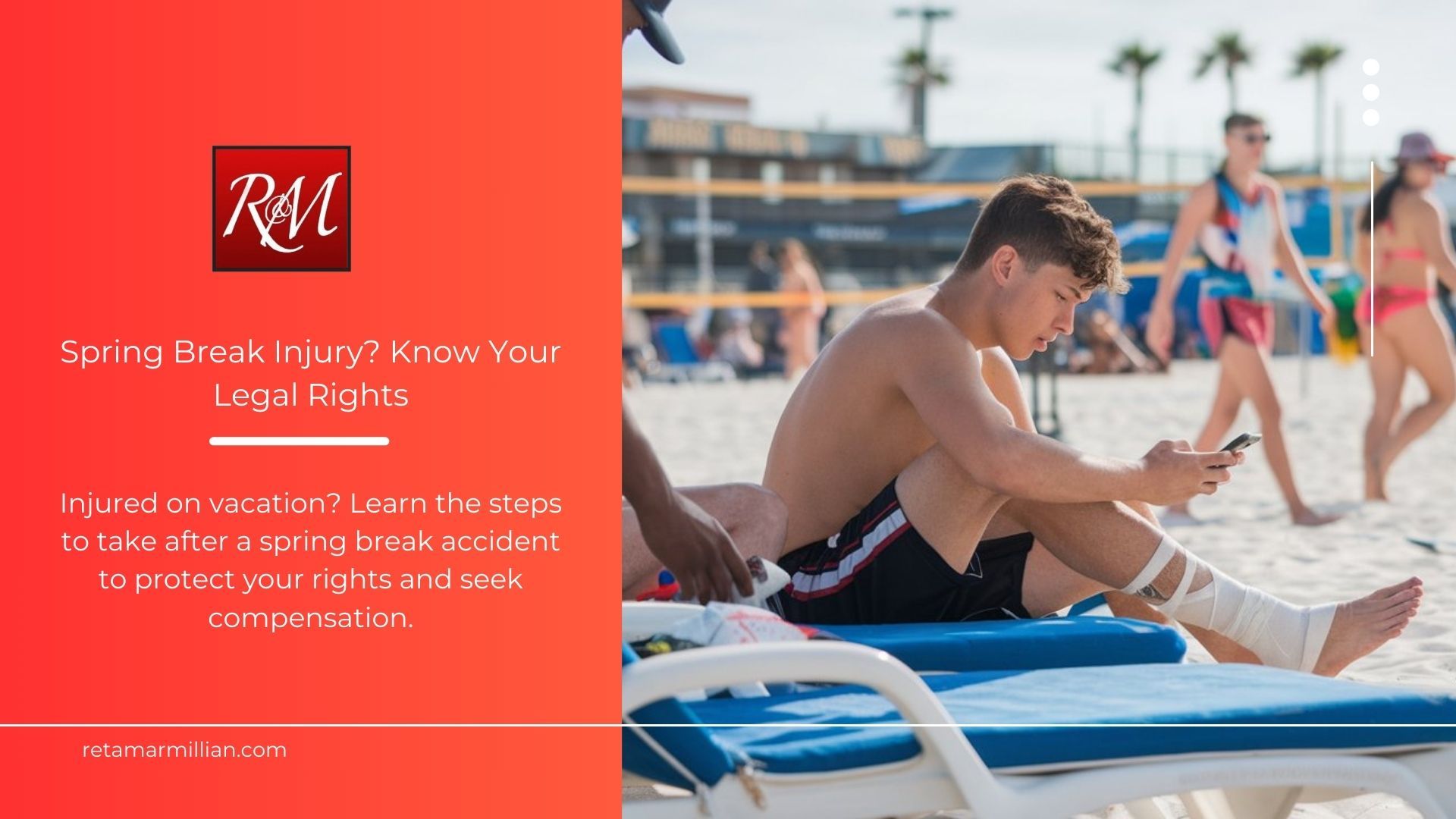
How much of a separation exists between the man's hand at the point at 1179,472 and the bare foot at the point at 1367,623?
0.37 metres

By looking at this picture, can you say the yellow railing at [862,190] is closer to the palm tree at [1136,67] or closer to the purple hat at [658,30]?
the palm tree at [1136,67]

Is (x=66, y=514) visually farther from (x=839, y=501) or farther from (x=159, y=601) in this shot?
(x=839, y=501)

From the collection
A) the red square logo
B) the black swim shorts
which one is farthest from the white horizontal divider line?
the black swim shorts

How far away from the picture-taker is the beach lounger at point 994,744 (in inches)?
64.9

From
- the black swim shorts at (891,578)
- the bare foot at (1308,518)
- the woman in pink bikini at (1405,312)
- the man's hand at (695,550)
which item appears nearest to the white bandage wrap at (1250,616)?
the black swim shorts at (891,578)

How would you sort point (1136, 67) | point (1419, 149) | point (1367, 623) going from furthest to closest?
1. point (1419, 149)
2. point (1136, 67)
3. point (1367, 623)

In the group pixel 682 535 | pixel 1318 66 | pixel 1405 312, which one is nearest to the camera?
pixel 682 535

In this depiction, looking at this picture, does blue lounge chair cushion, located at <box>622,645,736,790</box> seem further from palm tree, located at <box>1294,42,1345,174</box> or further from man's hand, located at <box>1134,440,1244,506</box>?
palm tree, located at <box>1294,42,1345,174</box>

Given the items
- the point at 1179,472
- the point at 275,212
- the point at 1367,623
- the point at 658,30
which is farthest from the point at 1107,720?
the point at 275,212

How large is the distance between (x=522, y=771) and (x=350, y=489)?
1.59 ft

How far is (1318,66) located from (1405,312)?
5.42 ft

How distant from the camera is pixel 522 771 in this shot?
224 centimetres

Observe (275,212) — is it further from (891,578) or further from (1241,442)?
(1241,442)

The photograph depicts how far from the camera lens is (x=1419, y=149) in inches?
207
